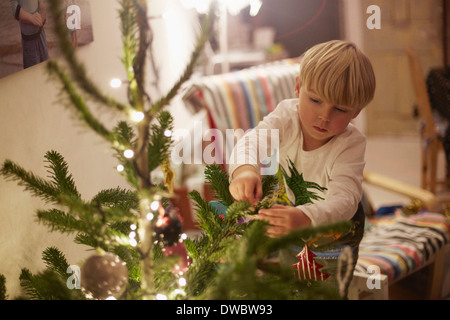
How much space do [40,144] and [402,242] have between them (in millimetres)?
1070

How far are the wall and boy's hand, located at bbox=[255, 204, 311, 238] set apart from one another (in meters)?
0.26

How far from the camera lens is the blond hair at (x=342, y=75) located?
0.56m

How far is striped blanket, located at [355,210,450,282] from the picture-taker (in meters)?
1.23

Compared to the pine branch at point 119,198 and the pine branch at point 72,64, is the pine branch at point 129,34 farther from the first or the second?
the pine branch at point 119,198

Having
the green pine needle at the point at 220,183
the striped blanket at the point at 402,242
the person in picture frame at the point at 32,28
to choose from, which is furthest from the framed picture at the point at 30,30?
the striped blanket at the point at 402,242

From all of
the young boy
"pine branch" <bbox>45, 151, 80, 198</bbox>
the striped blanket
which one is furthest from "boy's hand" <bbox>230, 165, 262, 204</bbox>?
the striped blanket

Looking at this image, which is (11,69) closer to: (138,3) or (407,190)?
(138,3)

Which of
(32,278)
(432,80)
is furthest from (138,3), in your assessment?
(432,80)

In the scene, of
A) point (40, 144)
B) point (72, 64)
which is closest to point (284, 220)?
point (72, 64)

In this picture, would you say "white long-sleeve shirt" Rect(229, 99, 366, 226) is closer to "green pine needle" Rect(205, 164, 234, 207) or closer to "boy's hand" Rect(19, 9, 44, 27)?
"green pine needle" Rect(205, 164, 234, 207)

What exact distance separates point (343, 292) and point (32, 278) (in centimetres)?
39

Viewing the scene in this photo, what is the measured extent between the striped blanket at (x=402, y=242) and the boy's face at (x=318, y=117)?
609 mm

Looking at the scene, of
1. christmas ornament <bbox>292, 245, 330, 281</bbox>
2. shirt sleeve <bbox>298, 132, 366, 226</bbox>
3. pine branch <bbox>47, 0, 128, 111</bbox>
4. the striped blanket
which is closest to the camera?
pine branch <bbox>47, 0, 128, 111</bbox>

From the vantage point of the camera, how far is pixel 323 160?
62cm
